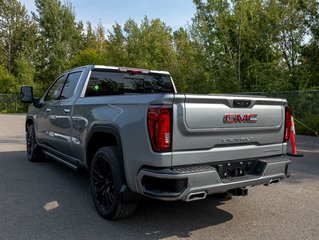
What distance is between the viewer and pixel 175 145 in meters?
3.35

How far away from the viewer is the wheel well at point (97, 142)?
168 inches

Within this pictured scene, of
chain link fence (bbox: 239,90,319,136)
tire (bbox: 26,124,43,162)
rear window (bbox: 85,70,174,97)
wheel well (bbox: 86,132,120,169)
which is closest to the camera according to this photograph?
wheel well (bbox: 86,132,120,169)

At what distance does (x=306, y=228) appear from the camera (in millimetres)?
3887

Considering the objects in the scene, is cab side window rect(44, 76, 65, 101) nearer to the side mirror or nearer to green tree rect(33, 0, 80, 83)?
the side mirror

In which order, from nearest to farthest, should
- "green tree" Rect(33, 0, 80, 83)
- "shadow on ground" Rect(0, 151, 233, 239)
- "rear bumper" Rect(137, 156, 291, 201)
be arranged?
1. "rear bumper" Rect(137, 156, 291, 201)
2. "shadow on ground" Rect(0, 151, 233, 239)
3. "green tree" Rect(33, 0, 80, 83)

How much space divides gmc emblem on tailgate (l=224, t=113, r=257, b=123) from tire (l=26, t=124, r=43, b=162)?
4.94 m

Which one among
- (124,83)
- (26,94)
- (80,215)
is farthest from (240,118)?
(26,94)

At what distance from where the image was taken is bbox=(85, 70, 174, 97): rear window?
5.40 m

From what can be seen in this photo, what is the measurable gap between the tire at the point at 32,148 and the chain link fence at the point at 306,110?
9.46 meters

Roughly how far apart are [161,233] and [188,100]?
1494 millimetres

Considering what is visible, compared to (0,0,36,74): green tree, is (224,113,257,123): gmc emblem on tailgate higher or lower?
lower

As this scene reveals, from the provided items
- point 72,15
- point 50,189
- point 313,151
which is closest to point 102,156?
point 50,189

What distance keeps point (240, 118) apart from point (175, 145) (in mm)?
877

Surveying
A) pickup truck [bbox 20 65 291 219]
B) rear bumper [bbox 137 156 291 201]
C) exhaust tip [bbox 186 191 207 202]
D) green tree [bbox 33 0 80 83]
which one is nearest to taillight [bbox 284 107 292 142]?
pickup truck [bbox 20 65 291 219]
